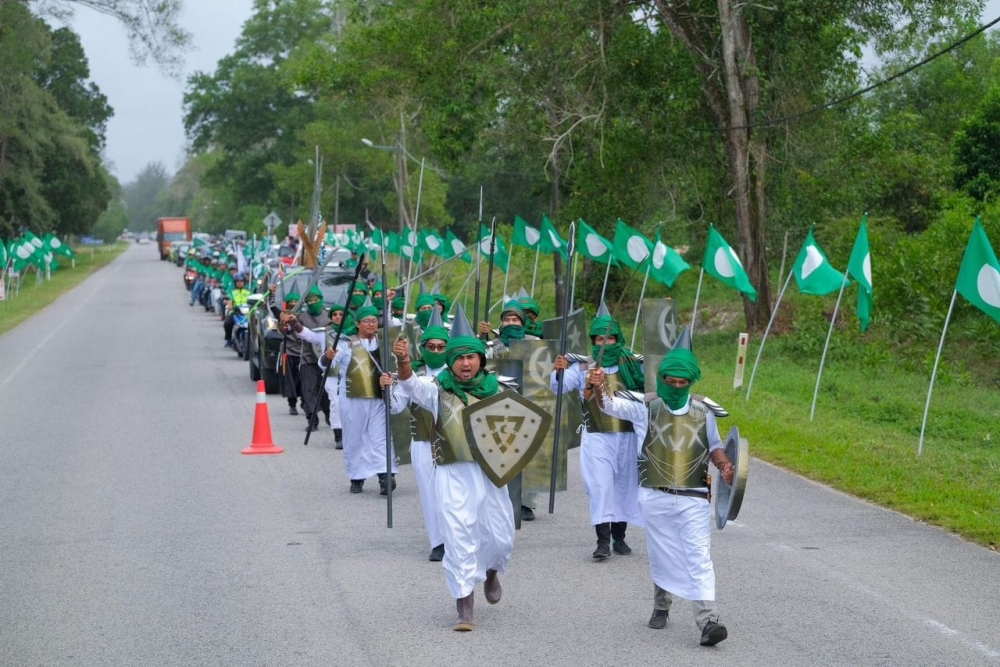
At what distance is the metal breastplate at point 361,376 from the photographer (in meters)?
11.7

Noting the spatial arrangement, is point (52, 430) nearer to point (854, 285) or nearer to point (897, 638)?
point (897, 638)

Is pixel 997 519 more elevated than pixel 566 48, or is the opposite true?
pixel 566 48

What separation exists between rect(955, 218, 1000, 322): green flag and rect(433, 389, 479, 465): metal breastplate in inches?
269

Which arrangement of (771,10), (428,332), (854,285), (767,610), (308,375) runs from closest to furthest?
(767,610) → (428,332) → (308,375) → (771,10) → (854,285)

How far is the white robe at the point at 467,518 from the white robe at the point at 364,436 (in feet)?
13.3

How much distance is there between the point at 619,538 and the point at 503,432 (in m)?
2.15

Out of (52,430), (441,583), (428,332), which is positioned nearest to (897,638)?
(441,583)

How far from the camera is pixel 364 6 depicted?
25359mm

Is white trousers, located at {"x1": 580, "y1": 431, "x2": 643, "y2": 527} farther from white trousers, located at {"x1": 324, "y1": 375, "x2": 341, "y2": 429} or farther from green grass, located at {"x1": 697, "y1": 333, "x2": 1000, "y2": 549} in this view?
white trousers, located at {"x1": 324, "y1": 375, "x2": 341, "y2": 429}

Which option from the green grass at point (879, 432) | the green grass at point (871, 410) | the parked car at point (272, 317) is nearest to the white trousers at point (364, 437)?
the green grass at point (871, 410)

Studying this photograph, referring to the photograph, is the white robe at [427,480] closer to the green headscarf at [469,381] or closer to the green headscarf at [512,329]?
the green headscarf at [469,381]

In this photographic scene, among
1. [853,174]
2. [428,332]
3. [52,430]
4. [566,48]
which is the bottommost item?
[52,430]

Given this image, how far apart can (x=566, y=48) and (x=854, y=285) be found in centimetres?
718

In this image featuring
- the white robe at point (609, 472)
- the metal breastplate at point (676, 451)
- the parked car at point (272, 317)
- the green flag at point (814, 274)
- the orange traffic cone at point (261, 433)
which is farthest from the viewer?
the parked car at point (272, 317)
